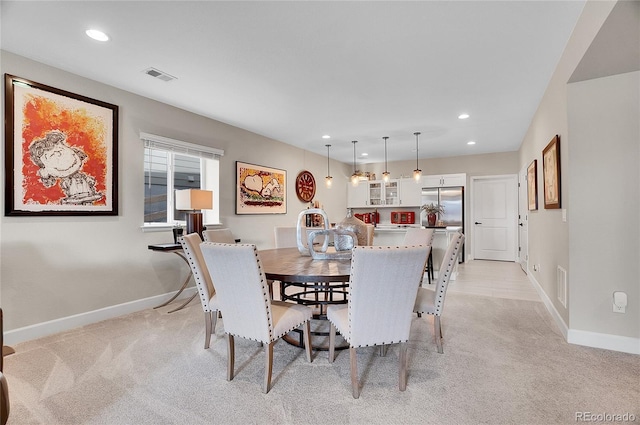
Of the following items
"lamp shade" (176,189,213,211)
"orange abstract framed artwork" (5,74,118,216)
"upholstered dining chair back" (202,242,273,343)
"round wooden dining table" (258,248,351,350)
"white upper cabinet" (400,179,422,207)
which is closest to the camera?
"upholstered dining chair back" (202,242,273,343)

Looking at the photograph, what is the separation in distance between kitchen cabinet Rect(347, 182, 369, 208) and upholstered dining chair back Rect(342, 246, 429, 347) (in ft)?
20.7

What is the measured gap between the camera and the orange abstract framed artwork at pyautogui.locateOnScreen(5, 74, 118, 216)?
264 centimetres

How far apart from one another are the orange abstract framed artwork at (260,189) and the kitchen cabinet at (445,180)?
3443 millimetres

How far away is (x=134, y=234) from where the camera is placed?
3508mm

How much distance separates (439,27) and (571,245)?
2000 millimetres

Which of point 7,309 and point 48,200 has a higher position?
point 48,200

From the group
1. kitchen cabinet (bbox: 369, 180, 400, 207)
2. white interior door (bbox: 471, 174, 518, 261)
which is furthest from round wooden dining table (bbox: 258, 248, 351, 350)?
white interior door (bbox: 471, 174, 518, 261)

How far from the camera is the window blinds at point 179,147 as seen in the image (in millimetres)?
3627

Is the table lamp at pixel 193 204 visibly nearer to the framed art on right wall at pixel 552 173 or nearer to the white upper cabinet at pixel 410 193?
the framed art on right wall at pixel 552 173

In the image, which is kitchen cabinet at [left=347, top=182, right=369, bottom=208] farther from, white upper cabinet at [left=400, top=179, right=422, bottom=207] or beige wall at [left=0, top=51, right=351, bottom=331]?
beige wall at [left=0, top=51, right=351, bottom=331]

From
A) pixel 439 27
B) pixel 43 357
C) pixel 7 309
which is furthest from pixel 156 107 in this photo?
pixel 439 27

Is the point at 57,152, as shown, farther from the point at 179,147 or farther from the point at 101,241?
the point at 179,147

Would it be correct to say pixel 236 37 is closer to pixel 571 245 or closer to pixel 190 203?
pixel 190 203

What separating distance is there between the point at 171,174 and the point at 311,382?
10.4ft
